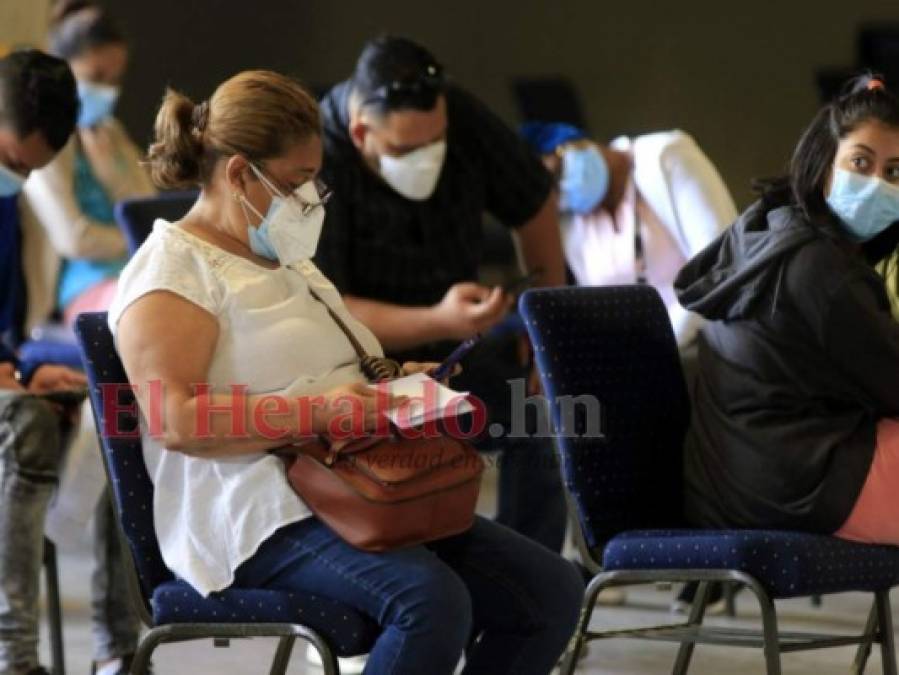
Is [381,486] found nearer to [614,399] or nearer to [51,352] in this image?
[614,399]

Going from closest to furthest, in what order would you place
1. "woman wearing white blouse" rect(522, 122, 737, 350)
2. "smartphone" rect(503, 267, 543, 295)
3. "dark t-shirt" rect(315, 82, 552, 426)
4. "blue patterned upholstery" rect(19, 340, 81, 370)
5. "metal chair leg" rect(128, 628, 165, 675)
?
"metal chair leg" rect(128, 628, 165, 675) < "smartphone" rect(503, 267, 543, 295) < "dark t-shirt" rect(315, 82, 552, 426) < "blue patterned upholstery" rect(19, 340, 81, 370) < "woman wearing white blouse" rect(522, 122, 737, 350)

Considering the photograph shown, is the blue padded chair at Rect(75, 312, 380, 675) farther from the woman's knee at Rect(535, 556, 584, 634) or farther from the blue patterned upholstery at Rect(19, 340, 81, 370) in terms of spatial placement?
the blue patterned upholstery at Rect(19, 340, 81, 370)

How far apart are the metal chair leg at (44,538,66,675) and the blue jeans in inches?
43.5

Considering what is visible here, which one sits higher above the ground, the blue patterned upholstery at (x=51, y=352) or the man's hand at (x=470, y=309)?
the man's hand at (x=470, y=309)

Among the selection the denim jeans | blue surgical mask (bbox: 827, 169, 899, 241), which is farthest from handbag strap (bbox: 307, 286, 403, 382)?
the denim jeans

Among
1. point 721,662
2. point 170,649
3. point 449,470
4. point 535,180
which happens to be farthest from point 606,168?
point 449,470

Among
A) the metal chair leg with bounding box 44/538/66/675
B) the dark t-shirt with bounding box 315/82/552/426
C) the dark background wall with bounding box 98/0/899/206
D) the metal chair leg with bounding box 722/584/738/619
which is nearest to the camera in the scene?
the metal chair leg with bounding box 44/538/66/675

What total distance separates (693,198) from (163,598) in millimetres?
2051

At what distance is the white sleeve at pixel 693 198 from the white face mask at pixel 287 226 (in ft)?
5.63

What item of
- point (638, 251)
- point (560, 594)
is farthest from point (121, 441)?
point (638, 251)

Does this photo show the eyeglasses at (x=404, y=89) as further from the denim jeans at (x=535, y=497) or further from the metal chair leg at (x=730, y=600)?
the metal chair leg at (x=730, y=600)

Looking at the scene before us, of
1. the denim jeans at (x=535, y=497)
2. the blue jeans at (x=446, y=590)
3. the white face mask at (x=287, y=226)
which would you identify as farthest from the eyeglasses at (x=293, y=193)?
the denim jeans at (x=535, y=497)

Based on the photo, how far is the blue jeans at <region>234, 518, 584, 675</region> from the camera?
241cm

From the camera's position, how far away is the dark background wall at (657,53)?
9.06m
